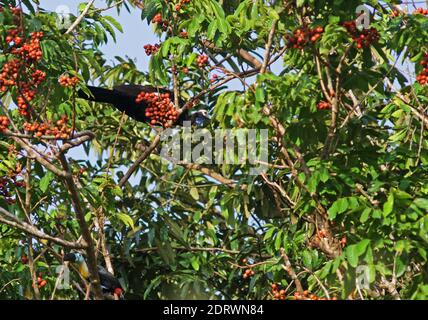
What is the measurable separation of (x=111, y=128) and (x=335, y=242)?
3.38 meters

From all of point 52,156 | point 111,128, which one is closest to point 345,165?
point 52,156

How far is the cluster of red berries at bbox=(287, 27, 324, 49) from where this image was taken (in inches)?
236

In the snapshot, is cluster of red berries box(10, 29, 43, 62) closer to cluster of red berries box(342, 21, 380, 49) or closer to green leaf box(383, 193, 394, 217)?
cluster of red berries box(342, 21, 380, 49)

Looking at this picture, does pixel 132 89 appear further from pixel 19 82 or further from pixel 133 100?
pixel 19 82

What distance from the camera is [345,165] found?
6191 mm

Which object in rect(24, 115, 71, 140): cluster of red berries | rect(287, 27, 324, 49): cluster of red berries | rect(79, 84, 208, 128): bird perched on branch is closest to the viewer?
rect(24, 115, 71, 140): cluster of red berries

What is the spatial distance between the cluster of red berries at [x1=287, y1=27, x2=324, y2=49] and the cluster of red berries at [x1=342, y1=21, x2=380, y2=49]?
0.16 metres

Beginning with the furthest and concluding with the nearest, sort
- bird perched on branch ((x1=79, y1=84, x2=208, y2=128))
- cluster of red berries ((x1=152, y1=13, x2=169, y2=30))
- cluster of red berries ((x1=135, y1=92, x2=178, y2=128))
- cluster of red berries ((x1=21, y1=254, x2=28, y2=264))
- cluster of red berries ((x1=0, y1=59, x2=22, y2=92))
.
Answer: bird perched on branch ((x1=79, y1=84, x2=208, y2=128)), cluster of red berries ((x1=152, y1=13, x2=169, y2=30)), cluster of red berries ((x1=135, y1=92, x2=178, y2=128)), cluster of red berries ((x1=21, y1=254, x2=28, y2=264)), cluster of red berries ((x1=0, y1=59, x2=22, y2=92))

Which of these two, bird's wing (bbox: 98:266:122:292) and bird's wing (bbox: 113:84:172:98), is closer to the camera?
bird's wing (bbox: 98:266:122:292)

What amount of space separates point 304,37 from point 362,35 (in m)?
0.34

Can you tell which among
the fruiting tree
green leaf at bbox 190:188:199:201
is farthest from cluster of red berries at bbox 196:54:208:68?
green leaf at bbox 190:188:199:201

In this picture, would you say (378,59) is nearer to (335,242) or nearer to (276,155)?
(276,155)

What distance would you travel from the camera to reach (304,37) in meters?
6.01

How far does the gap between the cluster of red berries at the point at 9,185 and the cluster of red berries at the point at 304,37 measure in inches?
81.8
